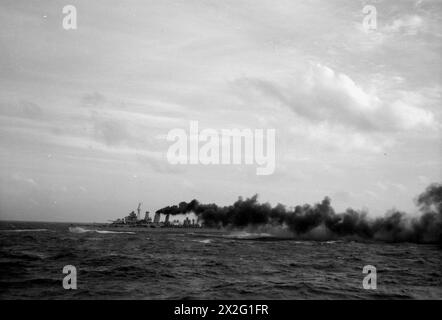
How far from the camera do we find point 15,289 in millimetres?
23547

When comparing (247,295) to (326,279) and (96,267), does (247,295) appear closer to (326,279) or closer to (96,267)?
(326,279)
